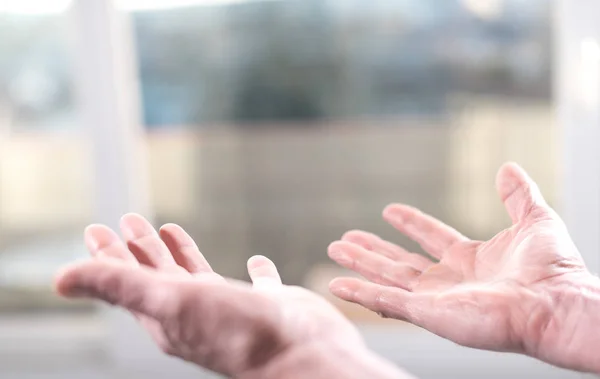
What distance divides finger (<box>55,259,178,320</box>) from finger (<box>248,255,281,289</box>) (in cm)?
13

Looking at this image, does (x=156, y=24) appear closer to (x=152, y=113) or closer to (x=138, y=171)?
(x=152, y=113)

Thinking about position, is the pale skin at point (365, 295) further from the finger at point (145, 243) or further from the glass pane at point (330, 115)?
the glass pane at point (330, 115)

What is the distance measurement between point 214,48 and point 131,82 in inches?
31.1

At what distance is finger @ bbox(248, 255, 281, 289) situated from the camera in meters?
0.68

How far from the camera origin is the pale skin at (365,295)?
0.57m

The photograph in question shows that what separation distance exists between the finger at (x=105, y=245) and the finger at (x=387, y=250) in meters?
0.36

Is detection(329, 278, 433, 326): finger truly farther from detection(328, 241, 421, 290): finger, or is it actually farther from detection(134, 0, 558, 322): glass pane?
detection(134, 0, 558, 322): glass pane

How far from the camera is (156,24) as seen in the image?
196 cm

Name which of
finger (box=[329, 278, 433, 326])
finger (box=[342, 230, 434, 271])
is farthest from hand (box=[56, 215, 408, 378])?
finger (box=[342, 230, 434, 271])

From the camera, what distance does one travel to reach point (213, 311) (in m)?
0.57

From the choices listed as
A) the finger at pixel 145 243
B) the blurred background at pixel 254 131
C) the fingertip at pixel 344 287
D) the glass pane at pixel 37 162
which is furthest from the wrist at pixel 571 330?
the glass pane at pixel 37 162

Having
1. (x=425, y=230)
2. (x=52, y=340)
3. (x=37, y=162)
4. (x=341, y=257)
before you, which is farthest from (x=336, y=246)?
(x=37, y=162)

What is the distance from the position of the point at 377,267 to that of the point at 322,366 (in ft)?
0.82

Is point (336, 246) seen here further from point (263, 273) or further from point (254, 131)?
point (254, 131)
